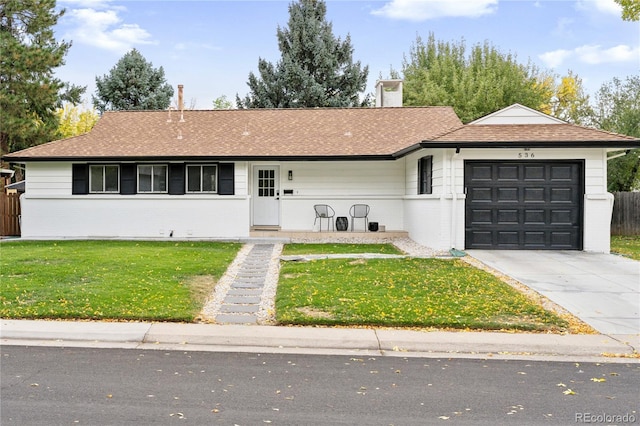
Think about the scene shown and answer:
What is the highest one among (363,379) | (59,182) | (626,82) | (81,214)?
(626,82)

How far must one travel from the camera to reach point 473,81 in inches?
1265

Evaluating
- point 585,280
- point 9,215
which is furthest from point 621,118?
point 9,215

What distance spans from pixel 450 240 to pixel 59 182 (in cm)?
1289

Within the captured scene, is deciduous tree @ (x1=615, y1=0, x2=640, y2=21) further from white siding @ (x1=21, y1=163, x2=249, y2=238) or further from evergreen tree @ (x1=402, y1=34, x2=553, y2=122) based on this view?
white siding @ (x1=21, y1=163, x2=249, y2=238)

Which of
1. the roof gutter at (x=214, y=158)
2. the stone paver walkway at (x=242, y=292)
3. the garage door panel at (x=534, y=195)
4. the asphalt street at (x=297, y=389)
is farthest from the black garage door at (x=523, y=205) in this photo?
the asphalt street at (x=297, y=389)

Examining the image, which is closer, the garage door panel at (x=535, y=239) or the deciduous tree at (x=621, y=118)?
the garage door panel at (x=535, y=239)

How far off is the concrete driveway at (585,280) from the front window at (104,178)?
11.8 meters

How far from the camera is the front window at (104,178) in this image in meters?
17.7

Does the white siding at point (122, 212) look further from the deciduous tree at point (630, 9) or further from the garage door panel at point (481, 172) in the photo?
the deciduous tree at point (630, 9)

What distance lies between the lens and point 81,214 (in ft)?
57.4

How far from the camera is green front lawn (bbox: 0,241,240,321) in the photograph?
7594 millimetres

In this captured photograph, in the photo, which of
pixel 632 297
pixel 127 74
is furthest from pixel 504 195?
pixel 127 74

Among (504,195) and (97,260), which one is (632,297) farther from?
(97,260)

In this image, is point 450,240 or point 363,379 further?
point 450,240
